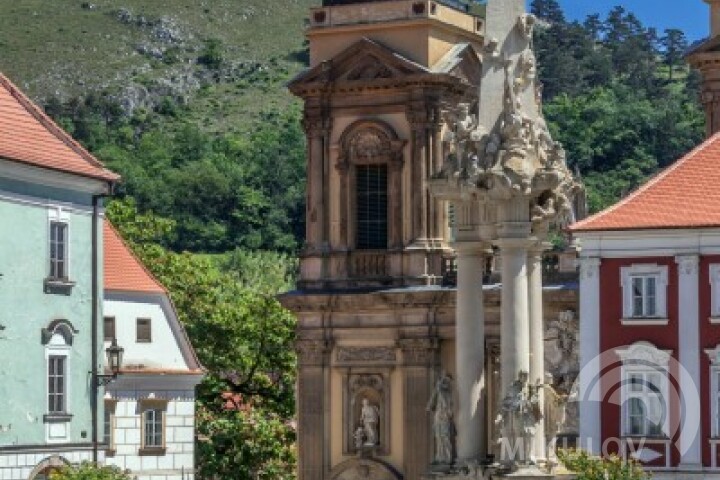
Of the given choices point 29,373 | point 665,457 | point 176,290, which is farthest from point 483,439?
point 176,290

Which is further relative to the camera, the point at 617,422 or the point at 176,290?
the point at 176,290

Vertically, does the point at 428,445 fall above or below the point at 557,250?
below

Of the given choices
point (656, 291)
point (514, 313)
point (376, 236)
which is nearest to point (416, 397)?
point (376, 236)

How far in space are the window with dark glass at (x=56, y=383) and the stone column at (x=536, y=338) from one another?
42.5 ft

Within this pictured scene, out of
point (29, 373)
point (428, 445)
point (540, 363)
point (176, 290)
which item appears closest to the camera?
point (540, 363)

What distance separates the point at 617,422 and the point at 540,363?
722 inches

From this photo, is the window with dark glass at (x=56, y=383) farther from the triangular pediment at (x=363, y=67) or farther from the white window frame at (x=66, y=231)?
the triangular pediment at (x=363, y=67)

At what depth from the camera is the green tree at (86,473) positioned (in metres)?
53.9

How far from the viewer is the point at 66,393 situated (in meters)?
59.2

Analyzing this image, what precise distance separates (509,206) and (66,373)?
44.6ft

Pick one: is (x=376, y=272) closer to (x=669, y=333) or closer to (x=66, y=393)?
(x=669, y=333)

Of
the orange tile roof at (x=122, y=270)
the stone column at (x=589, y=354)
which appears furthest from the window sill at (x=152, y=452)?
the stone column at (x=589, y=354)

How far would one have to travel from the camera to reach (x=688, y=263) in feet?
221

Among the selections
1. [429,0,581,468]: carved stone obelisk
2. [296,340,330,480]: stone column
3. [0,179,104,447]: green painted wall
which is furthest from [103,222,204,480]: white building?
[429,0,581,468]: carved stone obelisk
